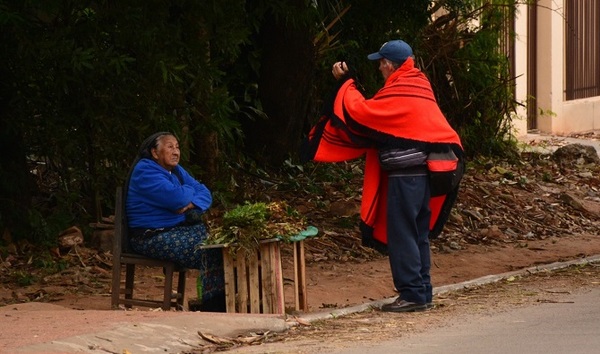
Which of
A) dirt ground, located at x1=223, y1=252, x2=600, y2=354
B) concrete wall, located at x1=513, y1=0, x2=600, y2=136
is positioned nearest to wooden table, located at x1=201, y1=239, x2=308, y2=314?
dirt ground, located at x1=223, y1=252, x2=600, y2=354

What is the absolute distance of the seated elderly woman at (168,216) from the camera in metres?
9.86

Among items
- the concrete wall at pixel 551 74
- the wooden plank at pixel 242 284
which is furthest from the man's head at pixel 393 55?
the concrete wall at pixel 551 74

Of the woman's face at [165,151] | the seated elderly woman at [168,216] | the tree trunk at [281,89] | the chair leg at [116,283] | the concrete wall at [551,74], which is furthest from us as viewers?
the concrete wall at [551,74]

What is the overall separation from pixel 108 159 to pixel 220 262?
Result: 12.0 feet

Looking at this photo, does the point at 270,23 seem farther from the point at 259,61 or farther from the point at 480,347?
the point at 480,347

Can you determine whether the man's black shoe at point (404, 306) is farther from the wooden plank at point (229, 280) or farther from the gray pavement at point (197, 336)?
the wooden plank at point (229, 280)

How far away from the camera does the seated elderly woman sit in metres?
9.86

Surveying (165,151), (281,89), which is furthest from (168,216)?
(281,89)

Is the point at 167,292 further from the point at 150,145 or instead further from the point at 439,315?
the point at 439,315

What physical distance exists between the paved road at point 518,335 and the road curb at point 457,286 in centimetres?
95

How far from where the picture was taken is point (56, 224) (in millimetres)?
13328

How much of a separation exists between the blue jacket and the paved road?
209cm

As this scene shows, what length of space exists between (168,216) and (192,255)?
360mm

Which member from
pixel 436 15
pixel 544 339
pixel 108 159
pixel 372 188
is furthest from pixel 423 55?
pixel 544 339
